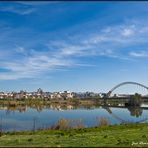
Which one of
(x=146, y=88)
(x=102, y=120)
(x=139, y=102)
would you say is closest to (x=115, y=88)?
(x=146, y=88)

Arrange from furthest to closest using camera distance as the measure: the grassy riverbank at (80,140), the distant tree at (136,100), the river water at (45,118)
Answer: the distant tree at (136,100) < the river water at (45,118) < the grassy riverbank at (80,140)

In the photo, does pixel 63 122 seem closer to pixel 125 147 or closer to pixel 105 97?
pixel 125 147


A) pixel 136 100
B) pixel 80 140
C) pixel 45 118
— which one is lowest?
pixel 80 140

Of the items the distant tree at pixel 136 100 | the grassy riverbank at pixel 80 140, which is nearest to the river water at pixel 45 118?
the grassy riverbank at pixel 80 140

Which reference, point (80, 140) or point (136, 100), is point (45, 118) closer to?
point (80, 140)

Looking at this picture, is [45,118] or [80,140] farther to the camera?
[45,118]

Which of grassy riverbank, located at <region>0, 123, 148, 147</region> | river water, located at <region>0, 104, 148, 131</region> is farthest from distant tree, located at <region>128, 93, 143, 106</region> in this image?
grassy riverbank, located at <region>0, 123, 148, 147</region>

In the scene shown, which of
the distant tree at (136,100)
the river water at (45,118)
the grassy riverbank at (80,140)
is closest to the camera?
the grassy riverbank at (80,140)

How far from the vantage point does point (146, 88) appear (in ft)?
A: 551

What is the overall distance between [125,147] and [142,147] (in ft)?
2.00

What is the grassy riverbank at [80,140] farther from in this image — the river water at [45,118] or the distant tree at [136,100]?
the distant tree at [136,100]

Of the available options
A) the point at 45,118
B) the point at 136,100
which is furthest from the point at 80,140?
the point at 136,100

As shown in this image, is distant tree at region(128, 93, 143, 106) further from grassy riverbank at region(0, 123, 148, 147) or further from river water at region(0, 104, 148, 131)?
grassy riverbank at region(0, 123, 148, 147)

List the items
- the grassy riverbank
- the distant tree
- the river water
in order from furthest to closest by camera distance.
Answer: the distant tree < the river water < the grassy riverbank
